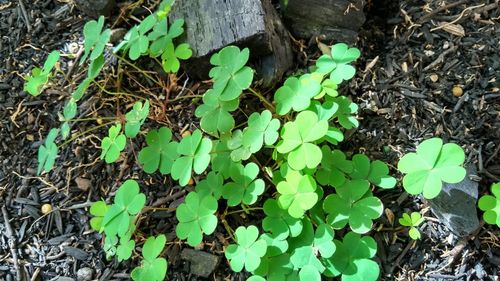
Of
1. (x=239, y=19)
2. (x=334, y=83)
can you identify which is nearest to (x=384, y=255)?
(x=334, y=83)

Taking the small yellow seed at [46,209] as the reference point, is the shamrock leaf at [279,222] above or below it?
above

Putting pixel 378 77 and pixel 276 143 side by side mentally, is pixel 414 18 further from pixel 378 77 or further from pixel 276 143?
pixel 276 143

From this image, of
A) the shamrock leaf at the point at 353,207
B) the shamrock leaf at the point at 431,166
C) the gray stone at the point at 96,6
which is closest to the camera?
the shamrock leaf at the point at 431,166

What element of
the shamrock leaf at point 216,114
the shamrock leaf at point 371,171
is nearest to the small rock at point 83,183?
the shamrock leaf at point 216,114

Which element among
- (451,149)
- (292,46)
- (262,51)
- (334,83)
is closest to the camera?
(451,149)

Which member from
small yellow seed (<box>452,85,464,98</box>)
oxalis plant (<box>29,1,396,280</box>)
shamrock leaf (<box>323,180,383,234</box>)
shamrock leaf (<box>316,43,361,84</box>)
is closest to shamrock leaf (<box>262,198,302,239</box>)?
oxalis plant (<box>29,1,396,280</box>)

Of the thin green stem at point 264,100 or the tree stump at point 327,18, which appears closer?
the thin green stem at point 264,100

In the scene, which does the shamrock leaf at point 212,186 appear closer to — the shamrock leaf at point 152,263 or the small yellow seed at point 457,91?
the shamrock leaf at point 152,263

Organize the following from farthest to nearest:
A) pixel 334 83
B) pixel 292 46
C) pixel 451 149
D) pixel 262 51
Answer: pixel 292 46 < pixel 262 51 < pixel 334 83 < pixel 451 149
